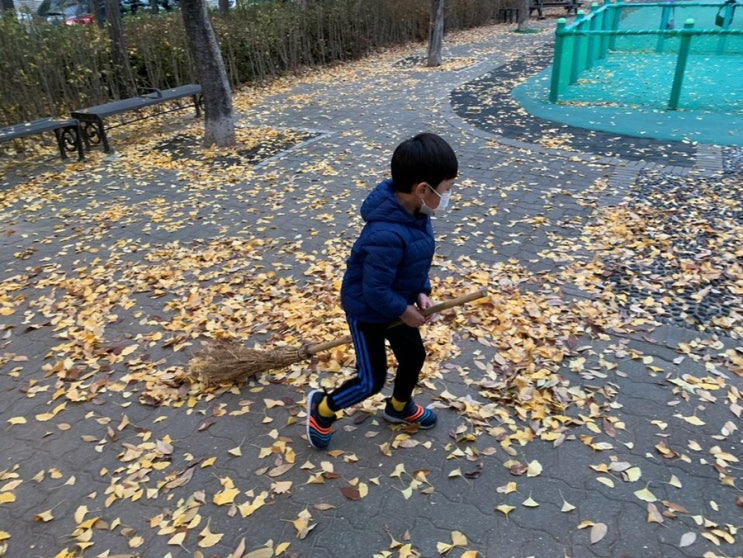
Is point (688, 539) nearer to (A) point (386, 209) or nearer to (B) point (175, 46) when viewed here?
(A) point (386, 209)

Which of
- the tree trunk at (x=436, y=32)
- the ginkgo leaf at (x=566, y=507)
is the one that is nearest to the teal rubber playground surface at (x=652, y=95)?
the tree trunk at (x=436, y=32)

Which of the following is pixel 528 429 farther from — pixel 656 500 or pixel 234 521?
pixel 234 521

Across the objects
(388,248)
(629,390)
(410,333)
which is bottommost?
(629,390)

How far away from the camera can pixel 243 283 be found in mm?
4363

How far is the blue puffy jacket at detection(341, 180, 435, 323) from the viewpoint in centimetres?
217

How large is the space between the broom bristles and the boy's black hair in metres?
1.38

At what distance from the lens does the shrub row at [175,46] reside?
8414 mm

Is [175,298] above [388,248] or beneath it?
beneath

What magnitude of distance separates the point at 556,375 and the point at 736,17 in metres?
18.4

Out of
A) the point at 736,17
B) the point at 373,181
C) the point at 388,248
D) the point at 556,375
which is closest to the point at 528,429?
the point at 556,375

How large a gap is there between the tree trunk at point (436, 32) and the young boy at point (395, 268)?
1185 centimetres

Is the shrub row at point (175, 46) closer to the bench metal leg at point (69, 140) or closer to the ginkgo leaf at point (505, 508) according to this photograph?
the bench metal leg at point (69, 140)

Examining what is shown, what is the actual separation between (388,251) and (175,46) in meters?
10.3

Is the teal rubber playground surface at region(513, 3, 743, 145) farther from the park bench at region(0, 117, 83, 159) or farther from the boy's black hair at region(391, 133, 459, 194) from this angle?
the park bench at region(0, 117, 83, 159)
